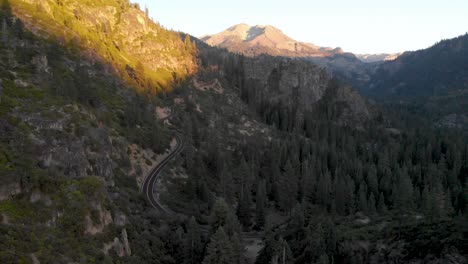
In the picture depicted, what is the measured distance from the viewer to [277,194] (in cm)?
9838

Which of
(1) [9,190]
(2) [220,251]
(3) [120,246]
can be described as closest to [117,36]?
(1) [9,190]

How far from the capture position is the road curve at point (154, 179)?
7975cm

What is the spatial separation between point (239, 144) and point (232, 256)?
86899 mm

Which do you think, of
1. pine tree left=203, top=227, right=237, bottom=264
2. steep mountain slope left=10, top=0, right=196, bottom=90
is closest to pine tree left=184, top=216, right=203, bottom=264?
pine tree left=203, top=227, right=237, bottom=264

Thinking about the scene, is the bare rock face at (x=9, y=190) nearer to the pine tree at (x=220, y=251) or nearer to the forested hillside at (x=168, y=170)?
the forested hillside at (x=168, y=170)

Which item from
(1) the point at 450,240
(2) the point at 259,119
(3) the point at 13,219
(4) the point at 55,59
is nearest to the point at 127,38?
(4) the point at 55,59

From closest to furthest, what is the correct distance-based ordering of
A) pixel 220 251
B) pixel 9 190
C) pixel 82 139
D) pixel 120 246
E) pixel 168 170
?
pixel 9 190
pixel 220 251
pixel 120 246
pixel 82 139
pixel 168 170

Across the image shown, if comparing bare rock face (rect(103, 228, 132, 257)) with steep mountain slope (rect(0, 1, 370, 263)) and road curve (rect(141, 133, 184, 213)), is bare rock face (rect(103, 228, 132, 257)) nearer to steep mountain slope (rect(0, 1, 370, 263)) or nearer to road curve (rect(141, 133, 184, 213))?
steep mountain slope (rect(0, 1, 370, 263))

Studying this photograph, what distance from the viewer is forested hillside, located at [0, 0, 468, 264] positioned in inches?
1761

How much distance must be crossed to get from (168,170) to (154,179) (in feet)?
25.1

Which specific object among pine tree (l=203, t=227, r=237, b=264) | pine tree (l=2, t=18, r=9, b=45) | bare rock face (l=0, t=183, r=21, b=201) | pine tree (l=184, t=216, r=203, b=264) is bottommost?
pine tree (l=184, t=216, r=203, b=264)

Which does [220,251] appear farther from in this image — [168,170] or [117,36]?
[117,36]

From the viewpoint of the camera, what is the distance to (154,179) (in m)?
90.7

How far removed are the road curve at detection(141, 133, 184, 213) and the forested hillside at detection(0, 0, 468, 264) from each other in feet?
6.00
